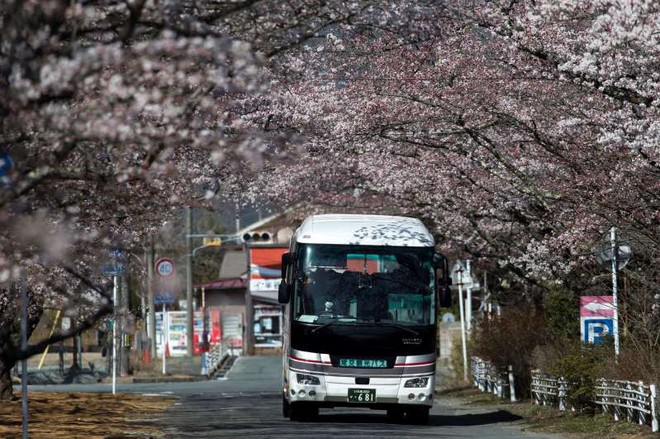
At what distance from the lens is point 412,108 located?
21.0 m

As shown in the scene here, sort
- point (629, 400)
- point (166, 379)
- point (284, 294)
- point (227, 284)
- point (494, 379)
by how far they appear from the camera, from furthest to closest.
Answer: point (227, 284)
point (166, 379)
point (494, 379)
point (284, 294)
point (629, 400)

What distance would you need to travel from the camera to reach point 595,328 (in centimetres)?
2330

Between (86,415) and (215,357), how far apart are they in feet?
89.2

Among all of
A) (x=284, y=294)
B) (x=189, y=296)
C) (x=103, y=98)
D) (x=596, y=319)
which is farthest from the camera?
(x=189, y=296)

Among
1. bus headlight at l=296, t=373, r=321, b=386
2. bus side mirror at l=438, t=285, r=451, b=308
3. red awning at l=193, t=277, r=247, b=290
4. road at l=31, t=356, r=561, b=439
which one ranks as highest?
red awning at l=193, t=277, r=247, b=290

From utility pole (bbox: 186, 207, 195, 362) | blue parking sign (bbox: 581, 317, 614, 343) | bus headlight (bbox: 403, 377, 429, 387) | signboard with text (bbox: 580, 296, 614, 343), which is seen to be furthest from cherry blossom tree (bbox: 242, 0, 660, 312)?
utility pole (bbox: 186, 207, 195, 362)

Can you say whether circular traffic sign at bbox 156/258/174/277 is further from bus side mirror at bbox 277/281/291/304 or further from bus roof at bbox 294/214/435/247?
bus side mirror at bbox 277/281/291/304

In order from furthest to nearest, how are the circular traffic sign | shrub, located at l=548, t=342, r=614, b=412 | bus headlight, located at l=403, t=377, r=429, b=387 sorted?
the circular traffic sign
shrub, located at l=548, t=342, r=614, b=412
bus headlight, located at l=403, t=377, r=429, b=387

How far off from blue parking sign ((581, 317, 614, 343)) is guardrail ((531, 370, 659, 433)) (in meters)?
0.93

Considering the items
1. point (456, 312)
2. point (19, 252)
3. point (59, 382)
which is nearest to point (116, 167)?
point (19, 252)

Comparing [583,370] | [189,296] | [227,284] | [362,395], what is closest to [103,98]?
[362,395]

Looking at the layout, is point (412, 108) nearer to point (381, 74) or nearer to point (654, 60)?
point (381, 74)

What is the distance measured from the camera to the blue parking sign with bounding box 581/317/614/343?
2295 centimetres

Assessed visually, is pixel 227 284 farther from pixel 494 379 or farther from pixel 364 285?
pixel 364 285
